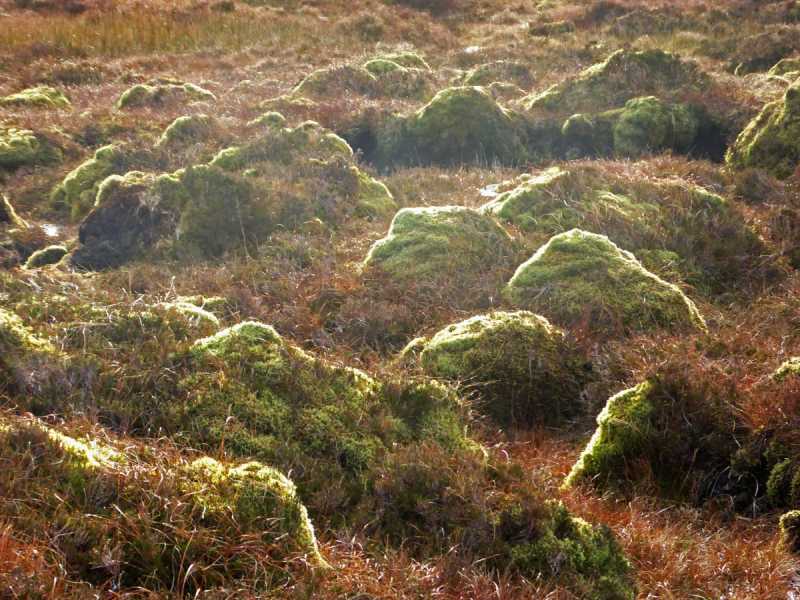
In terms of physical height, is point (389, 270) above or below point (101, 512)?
below

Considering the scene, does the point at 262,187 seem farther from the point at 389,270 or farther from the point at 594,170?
the point at 594,170

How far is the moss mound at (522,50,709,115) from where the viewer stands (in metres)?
15.4

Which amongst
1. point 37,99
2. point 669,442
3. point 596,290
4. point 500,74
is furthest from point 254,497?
point 500,74

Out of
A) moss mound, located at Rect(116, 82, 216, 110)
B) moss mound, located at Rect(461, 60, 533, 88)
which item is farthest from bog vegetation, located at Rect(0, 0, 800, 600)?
moss mound, located at Rect(461, 60, 533, 88)

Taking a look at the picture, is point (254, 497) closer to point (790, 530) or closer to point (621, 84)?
point (790, 530)

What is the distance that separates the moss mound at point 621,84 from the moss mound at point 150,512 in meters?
12.9

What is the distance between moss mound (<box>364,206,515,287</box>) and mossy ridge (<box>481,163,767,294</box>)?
70cm

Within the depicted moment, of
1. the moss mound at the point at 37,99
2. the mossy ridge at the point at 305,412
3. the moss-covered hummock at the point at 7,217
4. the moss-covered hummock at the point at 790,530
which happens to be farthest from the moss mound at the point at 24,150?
the moss-covered hummock at the point at 790,530

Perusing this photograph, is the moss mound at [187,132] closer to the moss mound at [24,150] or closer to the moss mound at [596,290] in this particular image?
the moss mound at [24,150]

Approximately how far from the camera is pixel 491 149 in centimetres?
1425

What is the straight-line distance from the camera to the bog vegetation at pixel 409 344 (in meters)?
3.70

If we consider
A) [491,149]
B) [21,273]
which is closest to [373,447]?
[21,273]

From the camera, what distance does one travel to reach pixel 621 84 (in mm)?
15781

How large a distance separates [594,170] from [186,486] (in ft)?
29.1
